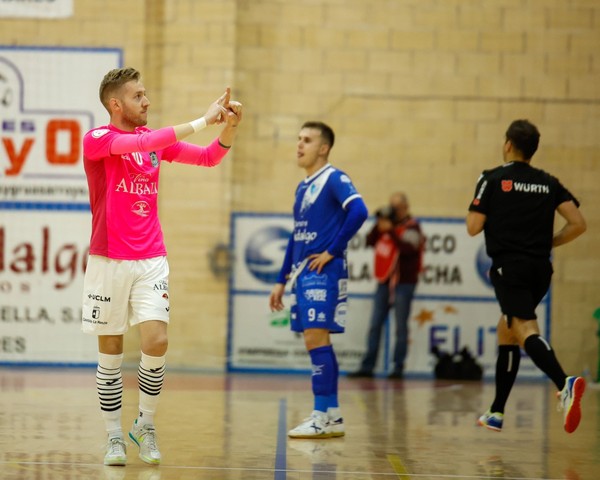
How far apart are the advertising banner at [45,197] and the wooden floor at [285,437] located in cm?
135

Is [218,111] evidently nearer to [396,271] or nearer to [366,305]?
[396,271]

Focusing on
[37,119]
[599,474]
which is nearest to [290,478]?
[599,474]

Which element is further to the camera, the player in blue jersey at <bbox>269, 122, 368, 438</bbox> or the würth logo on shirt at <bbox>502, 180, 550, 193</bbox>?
the player in blue jersey at <bbox>269, 122, 368, 438</bbox>

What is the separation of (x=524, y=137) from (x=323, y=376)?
6.76 feet

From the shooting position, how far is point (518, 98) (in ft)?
36.8

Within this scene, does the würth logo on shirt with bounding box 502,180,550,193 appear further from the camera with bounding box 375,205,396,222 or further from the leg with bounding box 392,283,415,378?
the leg with bounding box 392,283,415,378

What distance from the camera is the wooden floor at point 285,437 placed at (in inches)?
197

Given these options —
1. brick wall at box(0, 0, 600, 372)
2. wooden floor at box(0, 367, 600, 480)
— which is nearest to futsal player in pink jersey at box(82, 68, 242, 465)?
wooden floor at box(0, 367, 600, 480)

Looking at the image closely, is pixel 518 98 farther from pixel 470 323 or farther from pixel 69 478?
pixel 69 478

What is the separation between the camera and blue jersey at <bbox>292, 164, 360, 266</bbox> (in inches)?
249

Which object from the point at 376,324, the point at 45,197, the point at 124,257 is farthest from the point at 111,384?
the point at 45,197

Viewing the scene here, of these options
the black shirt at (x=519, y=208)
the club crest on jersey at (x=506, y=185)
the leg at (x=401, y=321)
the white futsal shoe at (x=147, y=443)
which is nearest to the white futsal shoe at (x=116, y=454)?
the white futsal shoe at (x=147, y=443)

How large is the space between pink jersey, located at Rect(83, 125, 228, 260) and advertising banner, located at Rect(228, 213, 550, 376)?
5933 mm

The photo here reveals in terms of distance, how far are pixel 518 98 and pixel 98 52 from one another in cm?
500
